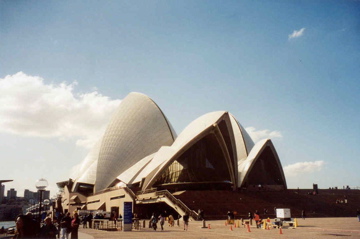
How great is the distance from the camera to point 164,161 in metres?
35.0

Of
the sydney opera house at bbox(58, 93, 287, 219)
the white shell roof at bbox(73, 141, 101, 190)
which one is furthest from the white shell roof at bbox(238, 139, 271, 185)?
the white shell roof at bbox(73, 141, 101, 190)

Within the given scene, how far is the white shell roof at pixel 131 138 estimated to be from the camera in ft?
152

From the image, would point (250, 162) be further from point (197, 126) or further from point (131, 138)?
point (131, 138)

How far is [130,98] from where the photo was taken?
5241 centimetres

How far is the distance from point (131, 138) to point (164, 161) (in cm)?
1360

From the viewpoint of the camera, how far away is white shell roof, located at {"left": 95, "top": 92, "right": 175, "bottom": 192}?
152 feet

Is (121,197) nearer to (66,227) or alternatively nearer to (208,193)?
(208,193)

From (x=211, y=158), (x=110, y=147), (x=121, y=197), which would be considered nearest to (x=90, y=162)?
(x=110, y=147)

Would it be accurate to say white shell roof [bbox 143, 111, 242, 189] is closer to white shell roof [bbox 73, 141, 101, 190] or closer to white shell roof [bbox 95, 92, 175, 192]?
white shell roof [bbox 95, 92, 175, 192]

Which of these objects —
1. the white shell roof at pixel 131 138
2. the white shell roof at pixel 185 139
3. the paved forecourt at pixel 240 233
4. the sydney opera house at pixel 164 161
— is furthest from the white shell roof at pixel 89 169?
the paved forecourt at pixel 240 233

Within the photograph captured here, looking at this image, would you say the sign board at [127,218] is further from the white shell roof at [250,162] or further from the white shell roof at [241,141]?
the white shell roof at [241,141]

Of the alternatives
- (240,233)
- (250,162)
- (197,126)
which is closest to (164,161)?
(197,126)

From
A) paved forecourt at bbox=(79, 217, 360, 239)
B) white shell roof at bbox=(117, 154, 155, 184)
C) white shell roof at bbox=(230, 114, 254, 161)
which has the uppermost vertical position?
white shell roof at bbox=(230, 114, 254, 161)

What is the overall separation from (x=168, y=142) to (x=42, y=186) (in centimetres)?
3730
